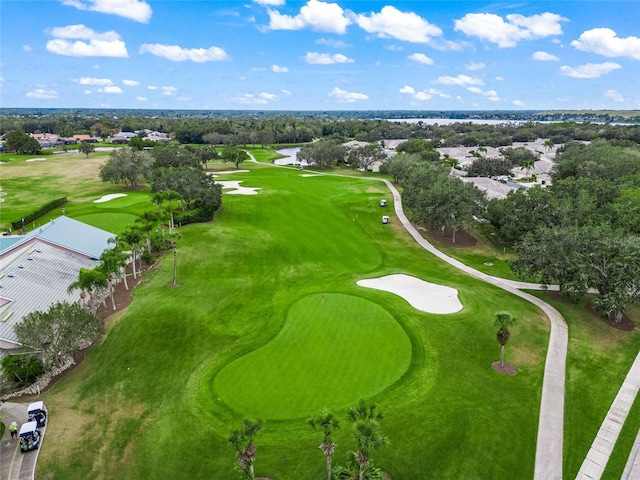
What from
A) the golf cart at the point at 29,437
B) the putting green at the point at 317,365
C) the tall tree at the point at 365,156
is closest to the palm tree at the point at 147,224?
the putting green at the point at 317,365

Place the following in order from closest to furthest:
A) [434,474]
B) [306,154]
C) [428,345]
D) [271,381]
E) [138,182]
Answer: [434,474]
[271,381]
[428,345]
[138,182]
[306,154]

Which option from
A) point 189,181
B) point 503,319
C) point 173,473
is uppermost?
point 189,181

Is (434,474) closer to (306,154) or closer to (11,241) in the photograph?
(11,241)

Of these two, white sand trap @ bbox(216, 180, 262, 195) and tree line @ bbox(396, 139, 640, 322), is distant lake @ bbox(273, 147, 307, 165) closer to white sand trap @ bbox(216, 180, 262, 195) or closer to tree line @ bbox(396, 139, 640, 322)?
white sand trap @ bbox(216, 180, 262, 195)

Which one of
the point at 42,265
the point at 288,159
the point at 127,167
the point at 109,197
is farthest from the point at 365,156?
the point at 42,265

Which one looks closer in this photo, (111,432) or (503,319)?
(111,432)

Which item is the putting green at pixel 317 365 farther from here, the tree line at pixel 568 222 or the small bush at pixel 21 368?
the tree line at pixel 568 222

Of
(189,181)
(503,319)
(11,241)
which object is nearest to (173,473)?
(503,319)

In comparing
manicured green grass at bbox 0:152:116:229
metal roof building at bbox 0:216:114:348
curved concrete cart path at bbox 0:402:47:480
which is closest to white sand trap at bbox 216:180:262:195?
manicured green grass at bbox 0:152:116:229
